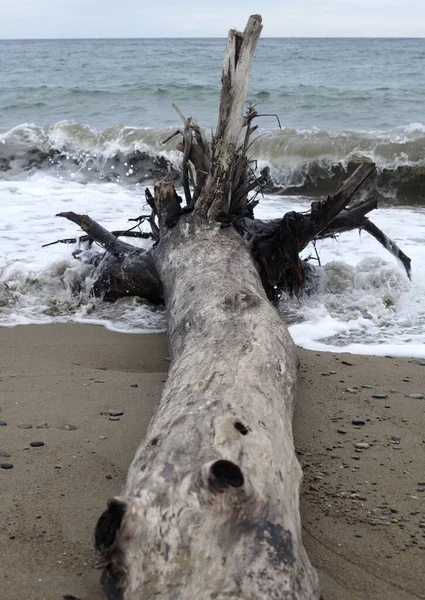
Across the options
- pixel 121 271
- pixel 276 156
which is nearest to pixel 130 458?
pixel 121 271

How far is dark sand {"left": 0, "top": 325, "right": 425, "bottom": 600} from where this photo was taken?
253cm

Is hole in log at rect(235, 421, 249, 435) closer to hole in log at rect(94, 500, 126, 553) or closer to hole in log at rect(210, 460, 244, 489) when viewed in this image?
hole in log at rect(210, 460, 244, 489)

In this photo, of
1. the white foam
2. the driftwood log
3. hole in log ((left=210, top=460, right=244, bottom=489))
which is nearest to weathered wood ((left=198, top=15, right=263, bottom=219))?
the driftwood log

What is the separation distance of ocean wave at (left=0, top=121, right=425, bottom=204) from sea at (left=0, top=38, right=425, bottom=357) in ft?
0.11

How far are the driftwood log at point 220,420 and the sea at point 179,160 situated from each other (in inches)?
24.5

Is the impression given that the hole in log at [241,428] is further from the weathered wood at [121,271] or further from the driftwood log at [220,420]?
the weathered wood at [121,271]

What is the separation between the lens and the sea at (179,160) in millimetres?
5828

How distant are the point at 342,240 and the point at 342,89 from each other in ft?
52.2

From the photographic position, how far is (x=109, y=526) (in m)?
2.12

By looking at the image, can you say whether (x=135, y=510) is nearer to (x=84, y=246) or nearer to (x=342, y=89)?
(x=84, y=246)

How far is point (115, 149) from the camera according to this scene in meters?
14.3

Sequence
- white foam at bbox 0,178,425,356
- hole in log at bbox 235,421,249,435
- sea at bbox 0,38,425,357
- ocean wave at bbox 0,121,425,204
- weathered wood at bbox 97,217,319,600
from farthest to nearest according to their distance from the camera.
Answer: ocean wave at bbox 0,121,425,204, sea at bbox 0,38,425,357, white foam at bbox 0,178,425,356, hole in log at bbox 235,421,249,435, weathered wood at bbox 97,217,319,600

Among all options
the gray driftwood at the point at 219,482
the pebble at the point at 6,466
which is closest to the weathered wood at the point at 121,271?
the gray driftwood at the point at 219,482

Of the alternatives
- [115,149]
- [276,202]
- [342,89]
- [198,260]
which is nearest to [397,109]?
[342,89]
